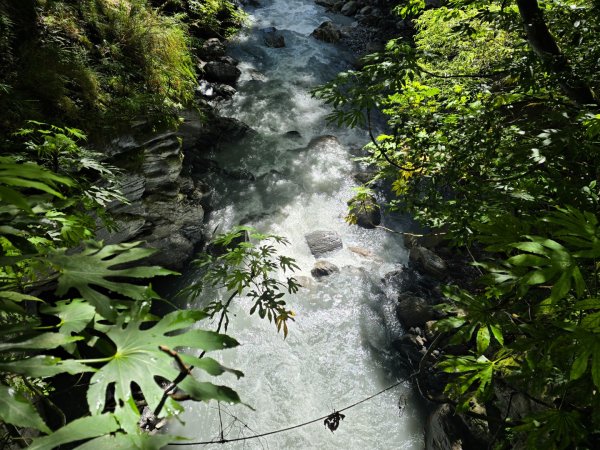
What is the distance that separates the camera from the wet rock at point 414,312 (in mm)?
5211

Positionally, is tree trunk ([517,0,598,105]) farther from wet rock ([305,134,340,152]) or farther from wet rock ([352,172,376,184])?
wet rock ([305,134,340,152])

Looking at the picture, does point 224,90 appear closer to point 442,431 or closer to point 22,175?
point 442,431

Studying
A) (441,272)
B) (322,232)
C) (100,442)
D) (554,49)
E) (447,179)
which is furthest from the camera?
(322,232)

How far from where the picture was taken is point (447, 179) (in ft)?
8.34

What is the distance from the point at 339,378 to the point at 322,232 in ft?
9.25

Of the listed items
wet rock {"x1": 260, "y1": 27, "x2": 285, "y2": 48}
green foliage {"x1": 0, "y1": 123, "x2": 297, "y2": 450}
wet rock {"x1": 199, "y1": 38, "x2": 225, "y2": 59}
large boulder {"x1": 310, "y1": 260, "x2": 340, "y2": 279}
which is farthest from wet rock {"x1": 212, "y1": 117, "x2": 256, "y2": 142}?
green foliage {"x1": 0, "y1": 123, "x2": 297, "y2": 450}

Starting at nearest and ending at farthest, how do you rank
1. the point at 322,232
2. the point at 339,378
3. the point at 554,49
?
the point at 554,49, the point at 339,378, the point at 322,232

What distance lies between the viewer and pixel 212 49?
30.5 ft

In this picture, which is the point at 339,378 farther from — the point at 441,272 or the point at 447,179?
the point at 447,179

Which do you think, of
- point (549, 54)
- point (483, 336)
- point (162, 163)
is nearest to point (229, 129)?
point (162, 163)

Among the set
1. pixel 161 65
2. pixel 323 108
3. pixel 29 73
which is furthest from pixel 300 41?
pixel 29 73

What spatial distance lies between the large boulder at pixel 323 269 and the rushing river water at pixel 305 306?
0.41 feet

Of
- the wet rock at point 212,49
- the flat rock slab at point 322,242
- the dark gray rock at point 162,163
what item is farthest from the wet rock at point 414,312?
the wet rock at point 212,49

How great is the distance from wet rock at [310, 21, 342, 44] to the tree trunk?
38.2 ft
